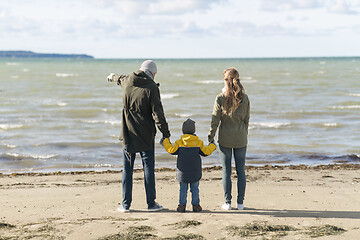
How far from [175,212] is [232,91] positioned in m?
1.66

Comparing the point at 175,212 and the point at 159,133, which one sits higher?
the point at 175,212

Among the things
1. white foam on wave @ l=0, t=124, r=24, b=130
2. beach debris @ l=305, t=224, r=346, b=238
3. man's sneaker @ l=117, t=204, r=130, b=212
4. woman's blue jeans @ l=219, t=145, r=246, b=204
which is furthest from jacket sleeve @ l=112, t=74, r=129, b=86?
white foam on wave @ l=0, t=124, r=24, b=130

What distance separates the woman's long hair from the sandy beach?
1303 millimetres

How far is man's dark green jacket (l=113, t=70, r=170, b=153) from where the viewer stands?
19.4 ft

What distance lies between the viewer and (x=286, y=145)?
13.4m

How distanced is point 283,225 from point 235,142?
1.10 metres

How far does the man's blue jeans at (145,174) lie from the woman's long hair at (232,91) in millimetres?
1071

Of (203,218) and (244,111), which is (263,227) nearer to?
(203,218)

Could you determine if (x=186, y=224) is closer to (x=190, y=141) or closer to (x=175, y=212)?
(x=175, y=212)

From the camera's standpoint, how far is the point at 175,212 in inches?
247

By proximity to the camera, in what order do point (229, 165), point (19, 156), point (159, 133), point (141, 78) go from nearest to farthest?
point (141, 78)
point (229, 165)
point (19, 156)
point (159, 133)

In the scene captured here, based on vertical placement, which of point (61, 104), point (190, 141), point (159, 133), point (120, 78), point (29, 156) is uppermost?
point (120, 78)

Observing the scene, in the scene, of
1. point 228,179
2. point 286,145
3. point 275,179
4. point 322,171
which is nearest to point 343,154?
point 286,145

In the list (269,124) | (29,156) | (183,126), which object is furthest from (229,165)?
(269,124)
